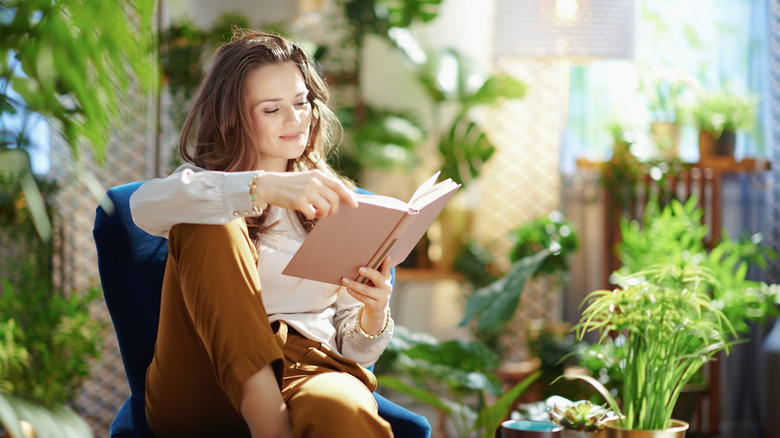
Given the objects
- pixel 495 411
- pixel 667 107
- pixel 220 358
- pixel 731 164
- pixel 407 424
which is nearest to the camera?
pixel 220 358

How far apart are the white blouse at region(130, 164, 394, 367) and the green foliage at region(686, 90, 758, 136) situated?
2.15 m

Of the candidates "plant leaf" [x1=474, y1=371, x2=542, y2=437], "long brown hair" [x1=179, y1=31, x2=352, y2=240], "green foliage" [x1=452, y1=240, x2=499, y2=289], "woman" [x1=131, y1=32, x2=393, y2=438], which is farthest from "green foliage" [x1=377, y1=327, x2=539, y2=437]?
"green foliage" [x1=452, y1=240, x2=499, y2=289]

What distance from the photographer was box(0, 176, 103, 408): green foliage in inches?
116

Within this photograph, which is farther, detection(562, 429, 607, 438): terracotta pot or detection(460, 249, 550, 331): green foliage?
detection(460, 249, 550, 331): green foliage

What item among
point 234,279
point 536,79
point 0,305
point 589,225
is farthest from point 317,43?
point 234,279

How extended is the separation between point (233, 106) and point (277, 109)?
0.30 feet

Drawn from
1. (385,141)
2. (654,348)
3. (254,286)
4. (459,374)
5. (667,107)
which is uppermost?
(667,107)

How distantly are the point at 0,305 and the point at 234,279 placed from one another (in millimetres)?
1852

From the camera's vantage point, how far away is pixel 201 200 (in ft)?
4.14

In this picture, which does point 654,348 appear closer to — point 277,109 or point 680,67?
point 277,109

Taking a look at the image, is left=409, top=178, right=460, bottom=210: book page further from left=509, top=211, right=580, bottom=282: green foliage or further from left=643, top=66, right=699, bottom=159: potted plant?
left=643, top=66, right=699, bottom=159: potted plant

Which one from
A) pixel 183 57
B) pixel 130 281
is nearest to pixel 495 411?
pixel 130 281

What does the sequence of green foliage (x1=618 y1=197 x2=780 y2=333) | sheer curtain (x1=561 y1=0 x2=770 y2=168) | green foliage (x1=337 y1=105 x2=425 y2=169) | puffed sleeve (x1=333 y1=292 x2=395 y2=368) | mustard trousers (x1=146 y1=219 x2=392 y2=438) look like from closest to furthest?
mustard trousers (x1=146 y1=219 x2=392 y2=438) → puffed sleeve (x1=333 y1=292 x2=395 y2=368) → green foliage (x1=618 y1=197 x2=780 y2=333) → green foliage (x1=337 y1=105 x2=425 y2=169) → sheer curtain (x1=561 y1=0 x2=770 y2=168)

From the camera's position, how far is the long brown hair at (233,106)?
161 centimetres
